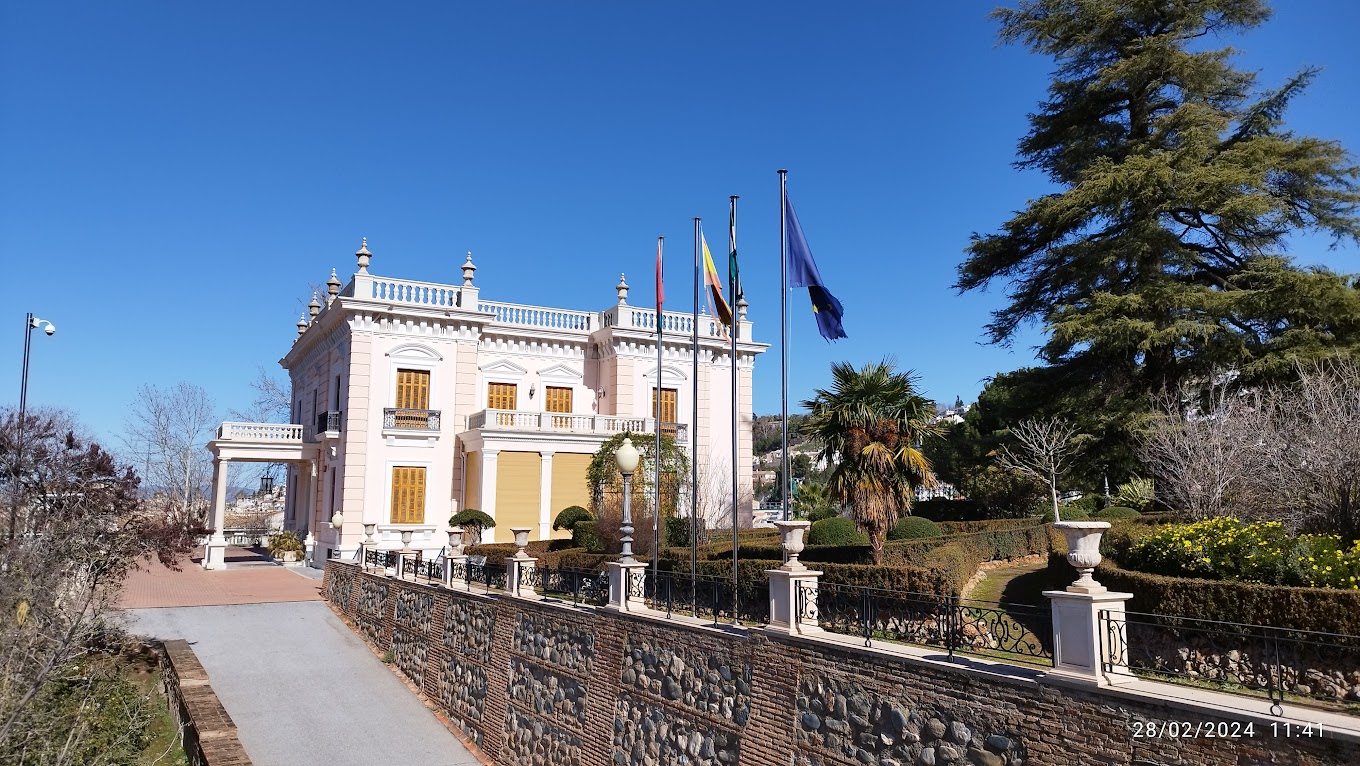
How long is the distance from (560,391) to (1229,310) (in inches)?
887

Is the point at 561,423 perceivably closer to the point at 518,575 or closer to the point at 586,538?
the point at 586,538

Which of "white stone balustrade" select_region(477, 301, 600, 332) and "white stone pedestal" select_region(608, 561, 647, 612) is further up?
"white stone balustrade" select_region(477, 301, 600, 332)

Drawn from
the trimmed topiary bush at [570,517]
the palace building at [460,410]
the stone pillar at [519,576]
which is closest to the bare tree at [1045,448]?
the palace building at [460,410]

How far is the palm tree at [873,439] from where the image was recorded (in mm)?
15805

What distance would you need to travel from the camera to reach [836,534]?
60.7 ft

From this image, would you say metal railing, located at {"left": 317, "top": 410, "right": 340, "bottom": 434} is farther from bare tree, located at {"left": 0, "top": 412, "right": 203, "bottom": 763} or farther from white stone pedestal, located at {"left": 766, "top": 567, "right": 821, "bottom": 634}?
white stone pedestal, located at {"left": 766, "top": 567, "right": 821, "bottom": 634}

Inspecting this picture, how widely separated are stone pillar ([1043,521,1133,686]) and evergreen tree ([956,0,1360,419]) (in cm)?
1609

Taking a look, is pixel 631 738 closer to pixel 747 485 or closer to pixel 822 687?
pixel 822 687

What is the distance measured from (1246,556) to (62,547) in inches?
707

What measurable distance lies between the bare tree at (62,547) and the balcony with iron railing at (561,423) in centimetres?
1102

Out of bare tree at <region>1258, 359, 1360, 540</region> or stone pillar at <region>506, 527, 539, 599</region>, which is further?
stone pillar at <region>506, 527, 539, 599</region>

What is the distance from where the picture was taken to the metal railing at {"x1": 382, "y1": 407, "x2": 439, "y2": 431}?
97.7 feet

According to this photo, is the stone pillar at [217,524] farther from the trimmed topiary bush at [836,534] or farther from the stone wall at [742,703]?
the trimmed topiary bush at [836,534]
